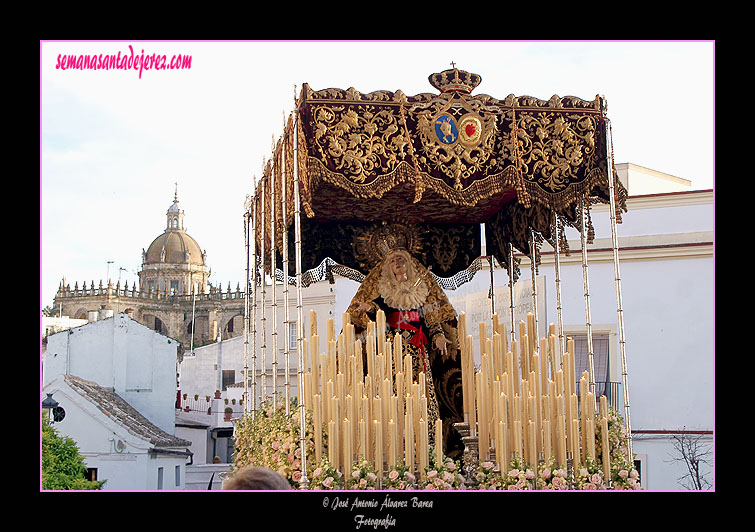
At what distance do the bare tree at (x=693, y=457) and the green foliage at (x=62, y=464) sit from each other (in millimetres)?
9068

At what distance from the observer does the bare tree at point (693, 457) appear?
14734mm

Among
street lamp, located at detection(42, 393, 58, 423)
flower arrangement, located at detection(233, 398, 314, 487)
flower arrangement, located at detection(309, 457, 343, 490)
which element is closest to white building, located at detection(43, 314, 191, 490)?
street lamp, located at detection(42, 393, 58, 423)

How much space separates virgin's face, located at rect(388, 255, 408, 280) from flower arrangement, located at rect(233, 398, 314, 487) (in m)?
1.53

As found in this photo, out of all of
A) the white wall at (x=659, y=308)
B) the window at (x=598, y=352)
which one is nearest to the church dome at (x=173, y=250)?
the white wall at (x=659, y=308)

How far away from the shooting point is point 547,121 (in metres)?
7.05

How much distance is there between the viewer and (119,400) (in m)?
20.1

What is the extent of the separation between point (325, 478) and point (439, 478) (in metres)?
0.76

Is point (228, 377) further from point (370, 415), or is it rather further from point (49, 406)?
point (370, 415)

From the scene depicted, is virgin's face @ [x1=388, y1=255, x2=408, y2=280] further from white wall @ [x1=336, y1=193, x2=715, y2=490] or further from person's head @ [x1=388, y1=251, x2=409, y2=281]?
white wall @ [x1=336, y1=193, x2=715, y2=490]

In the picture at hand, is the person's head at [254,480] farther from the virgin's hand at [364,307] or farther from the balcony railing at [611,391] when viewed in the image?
the balcony railing at [611,391]

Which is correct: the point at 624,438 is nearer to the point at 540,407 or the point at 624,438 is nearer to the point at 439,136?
the point at 540,407

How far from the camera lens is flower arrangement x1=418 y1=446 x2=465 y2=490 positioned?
6453 mm

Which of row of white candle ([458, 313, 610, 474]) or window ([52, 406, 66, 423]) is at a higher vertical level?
row of white candle ([458, 313, 610, 474])

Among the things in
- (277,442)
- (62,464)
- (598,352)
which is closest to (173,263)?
(62,464)
